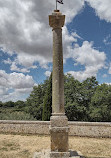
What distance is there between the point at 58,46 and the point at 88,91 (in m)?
17.8

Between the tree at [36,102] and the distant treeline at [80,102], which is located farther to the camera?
the tree at [36,102]

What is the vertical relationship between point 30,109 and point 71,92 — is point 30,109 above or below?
below

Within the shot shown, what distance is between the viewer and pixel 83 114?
20938 mm

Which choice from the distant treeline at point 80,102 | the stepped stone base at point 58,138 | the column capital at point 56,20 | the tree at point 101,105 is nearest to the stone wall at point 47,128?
the stepped stone base at point 58,138

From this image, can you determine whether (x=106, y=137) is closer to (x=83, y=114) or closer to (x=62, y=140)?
(x=62, y=140)

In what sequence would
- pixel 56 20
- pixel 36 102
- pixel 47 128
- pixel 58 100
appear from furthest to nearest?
pixel 36 102 → pixel 47 128 → pixel 56 20 → pixel 58 100

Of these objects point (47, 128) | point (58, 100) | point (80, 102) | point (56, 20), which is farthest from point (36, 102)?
point (56, 20)

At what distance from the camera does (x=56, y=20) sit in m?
5.52

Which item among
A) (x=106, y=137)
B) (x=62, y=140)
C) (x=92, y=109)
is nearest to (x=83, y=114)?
(x=92, y=109)

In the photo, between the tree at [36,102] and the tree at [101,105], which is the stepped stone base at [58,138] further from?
the tree at [36,102]

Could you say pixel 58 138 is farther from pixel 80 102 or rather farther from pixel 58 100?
pixel 80 102

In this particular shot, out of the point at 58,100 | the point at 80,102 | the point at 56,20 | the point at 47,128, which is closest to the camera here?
the point at 58,100

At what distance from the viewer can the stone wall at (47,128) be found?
9242 millimetres

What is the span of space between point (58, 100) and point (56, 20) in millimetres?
3034
